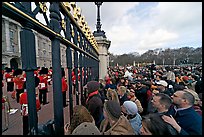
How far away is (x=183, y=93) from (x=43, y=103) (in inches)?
355

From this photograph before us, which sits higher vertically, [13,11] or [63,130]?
[13,11]

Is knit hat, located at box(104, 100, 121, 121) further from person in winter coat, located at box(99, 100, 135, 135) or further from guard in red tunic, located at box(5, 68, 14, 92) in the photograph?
guard in red tunic, located at box(5, 68, 14, 92)

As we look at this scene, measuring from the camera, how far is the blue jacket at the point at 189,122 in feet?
7.99

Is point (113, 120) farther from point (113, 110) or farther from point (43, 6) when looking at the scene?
point (43, 6)

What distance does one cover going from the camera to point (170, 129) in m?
2.23

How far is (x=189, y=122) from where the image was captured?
263 cm

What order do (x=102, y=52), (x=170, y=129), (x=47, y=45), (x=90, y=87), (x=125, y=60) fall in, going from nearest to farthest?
1. (x=170, y=129)
2. (x=90, y=87)
3. (x=47, y=45)
4. (x=102, y=52)
5. (x=125, y=60)

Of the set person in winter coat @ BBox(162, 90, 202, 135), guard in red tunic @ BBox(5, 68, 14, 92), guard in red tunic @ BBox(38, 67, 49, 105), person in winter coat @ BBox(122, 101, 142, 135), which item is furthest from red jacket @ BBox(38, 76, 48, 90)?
person in winter coat @ BBox(162, 90, 202, 135)

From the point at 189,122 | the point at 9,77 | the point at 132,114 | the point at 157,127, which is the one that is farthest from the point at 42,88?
the point at 157,127

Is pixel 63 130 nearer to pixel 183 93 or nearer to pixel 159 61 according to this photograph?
pixel 183 93

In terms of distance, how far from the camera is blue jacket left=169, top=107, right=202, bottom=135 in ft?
7.99

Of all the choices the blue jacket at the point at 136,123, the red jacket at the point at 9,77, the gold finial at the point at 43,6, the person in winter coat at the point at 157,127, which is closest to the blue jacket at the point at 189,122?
the person in winter coat at the point at 157,127

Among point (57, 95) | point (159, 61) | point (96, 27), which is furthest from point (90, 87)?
point (159, 61)

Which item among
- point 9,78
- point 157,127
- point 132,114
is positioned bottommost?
point 9,78
